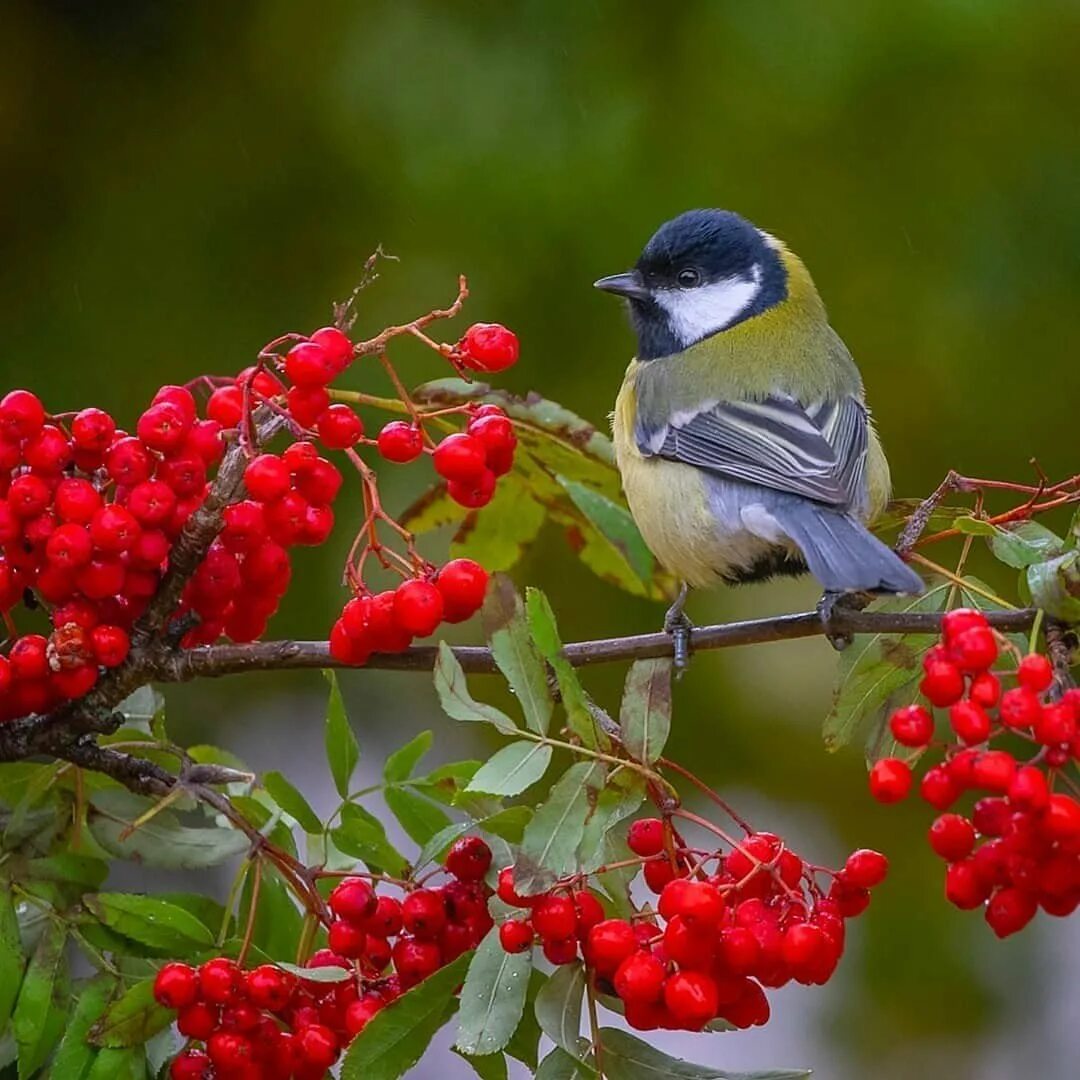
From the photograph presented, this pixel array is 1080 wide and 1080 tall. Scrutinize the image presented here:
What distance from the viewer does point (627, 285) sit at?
7.90 feet

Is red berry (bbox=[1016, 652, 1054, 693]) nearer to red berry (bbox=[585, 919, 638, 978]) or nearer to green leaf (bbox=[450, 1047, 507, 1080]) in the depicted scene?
red berry (bbox=[585, 919, 638, 978])

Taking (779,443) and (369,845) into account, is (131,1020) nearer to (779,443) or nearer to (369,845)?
(369,845)

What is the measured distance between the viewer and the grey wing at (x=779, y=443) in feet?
7.04

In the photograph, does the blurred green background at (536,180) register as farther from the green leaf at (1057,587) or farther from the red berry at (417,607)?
the green leaf at (1057,587)

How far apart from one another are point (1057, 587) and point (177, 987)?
0.80m

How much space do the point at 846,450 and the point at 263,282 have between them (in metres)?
0.96

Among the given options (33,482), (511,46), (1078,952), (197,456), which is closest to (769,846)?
(197,456)

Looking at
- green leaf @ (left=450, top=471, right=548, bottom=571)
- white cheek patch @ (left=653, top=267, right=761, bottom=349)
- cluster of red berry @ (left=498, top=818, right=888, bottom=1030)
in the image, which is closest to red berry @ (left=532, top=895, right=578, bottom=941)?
cluster of red berry @ (left=498, top=818, right=888, bottom=1030)

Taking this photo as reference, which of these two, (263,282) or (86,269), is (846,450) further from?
(86,269)

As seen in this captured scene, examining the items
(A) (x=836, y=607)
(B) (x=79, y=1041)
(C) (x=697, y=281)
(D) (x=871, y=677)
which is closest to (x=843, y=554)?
(A) (x=836, y=607)

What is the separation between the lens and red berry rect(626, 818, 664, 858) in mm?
1371

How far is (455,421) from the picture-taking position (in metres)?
1.96

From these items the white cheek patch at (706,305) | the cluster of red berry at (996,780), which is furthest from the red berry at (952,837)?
the white cheek patch at (706,305)

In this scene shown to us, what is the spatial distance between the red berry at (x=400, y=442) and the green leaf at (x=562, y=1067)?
0.53 metres
